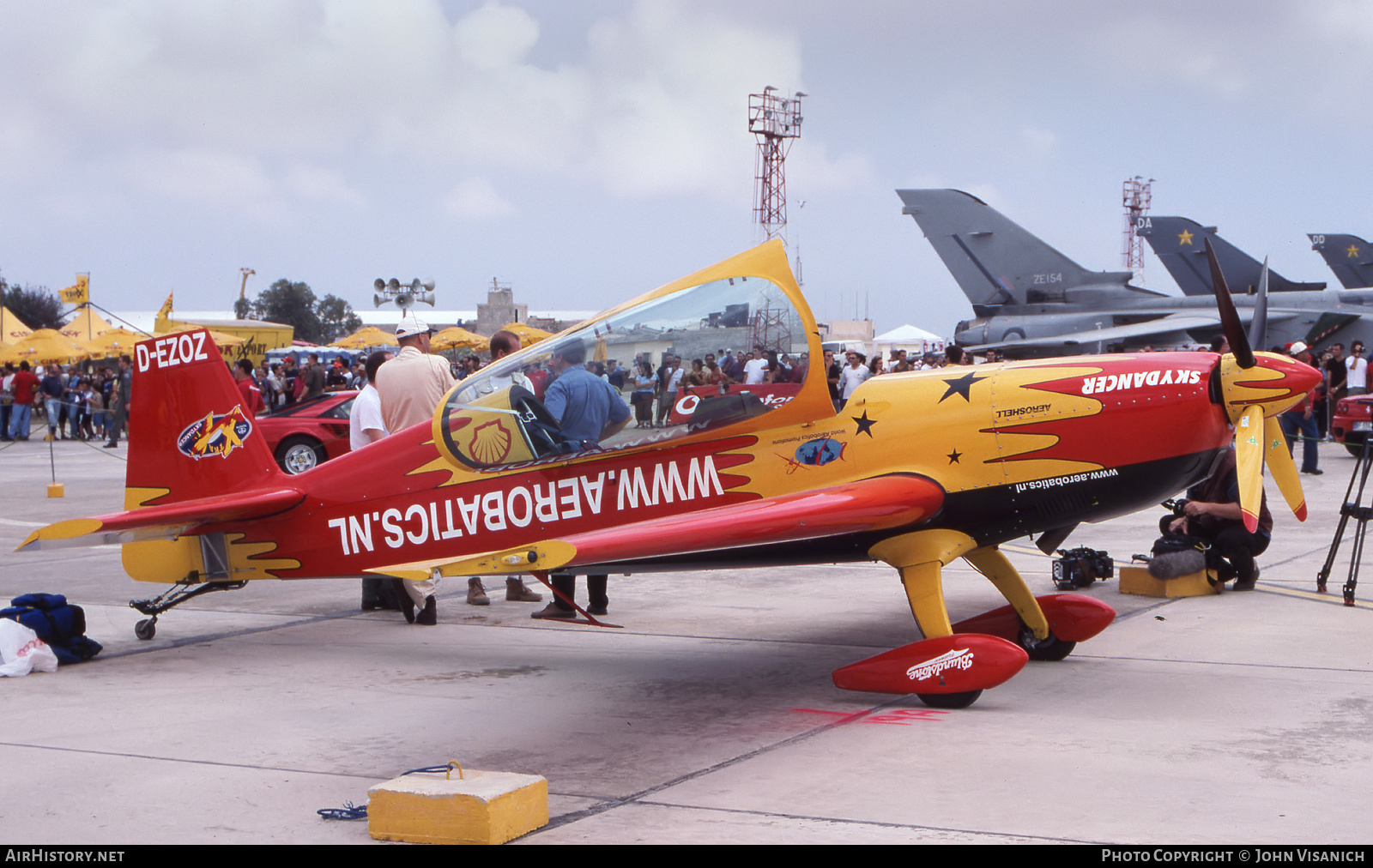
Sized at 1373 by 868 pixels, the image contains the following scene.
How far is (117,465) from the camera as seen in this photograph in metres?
22.2

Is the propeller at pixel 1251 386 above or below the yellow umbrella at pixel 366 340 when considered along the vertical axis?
below

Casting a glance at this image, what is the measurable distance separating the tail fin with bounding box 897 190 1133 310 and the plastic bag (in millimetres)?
34171

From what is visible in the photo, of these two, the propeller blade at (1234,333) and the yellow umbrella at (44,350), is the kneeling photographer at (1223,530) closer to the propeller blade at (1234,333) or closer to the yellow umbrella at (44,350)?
the propeller blade at (1234,333)

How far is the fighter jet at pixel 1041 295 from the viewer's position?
3231 cm

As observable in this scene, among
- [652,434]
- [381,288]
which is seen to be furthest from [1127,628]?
[381,288]

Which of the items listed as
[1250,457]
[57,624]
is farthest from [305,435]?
[1250,457]

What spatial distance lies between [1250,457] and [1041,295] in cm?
3307

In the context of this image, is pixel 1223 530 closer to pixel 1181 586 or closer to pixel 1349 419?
pixel 1181 586

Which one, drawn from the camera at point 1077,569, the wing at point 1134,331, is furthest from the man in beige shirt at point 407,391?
the wing at point 1134,331

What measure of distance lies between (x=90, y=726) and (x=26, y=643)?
1.47m

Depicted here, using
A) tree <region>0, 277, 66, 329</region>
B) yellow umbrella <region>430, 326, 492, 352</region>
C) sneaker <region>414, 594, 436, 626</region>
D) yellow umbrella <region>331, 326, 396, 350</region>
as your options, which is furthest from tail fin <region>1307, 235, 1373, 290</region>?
tree <region>0, 277, 66, 329</region>

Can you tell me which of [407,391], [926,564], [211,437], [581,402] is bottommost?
[926,564]

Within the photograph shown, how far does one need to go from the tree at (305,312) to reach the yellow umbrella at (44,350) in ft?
253

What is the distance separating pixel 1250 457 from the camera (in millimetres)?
5492
